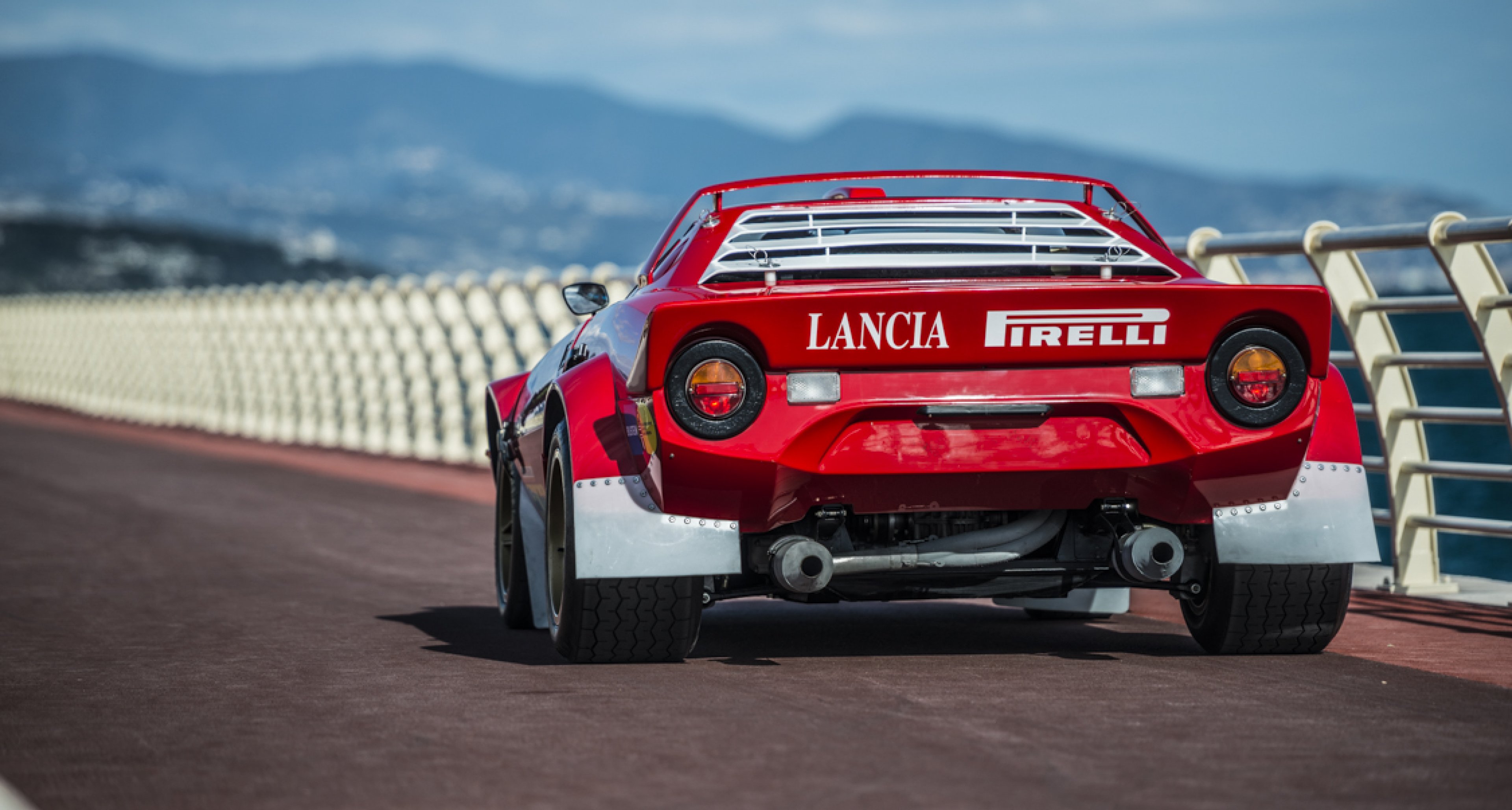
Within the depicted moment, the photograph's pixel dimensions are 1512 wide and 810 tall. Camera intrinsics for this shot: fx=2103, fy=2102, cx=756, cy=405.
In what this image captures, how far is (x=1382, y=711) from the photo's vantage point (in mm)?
5484

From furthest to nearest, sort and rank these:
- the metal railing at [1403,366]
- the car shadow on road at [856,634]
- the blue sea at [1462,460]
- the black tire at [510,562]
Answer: the blue sea at [1462,460] < the metal railing at [1403,366] < the black tire at [510,562] < the car shadow on road at [856,634]

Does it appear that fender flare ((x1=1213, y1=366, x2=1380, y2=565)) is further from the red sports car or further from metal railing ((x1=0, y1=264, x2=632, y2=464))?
metal railing ((x1=0, y1=264, x2=632, y2=464))

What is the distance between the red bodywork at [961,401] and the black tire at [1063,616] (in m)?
2.19

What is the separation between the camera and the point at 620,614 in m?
6.31

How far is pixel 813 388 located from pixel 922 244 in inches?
40.3

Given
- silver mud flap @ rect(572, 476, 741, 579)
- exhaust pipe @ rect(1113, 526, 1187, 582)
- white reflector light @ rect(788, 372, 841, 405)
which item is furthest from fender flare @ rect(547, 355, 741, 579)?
exhaust pipe @ rect(1113, 526, 1187, 582)

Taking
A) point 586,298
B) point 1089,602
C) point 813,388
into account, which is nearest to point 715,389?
point 813,388

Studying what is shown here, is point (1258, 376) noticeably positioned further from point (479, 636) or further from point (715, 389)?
point (479, 636)

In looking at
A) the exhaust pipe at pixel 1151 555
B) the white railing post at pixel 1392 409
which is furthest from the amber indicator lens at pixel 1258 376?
the white railing post at pixel 1392 409

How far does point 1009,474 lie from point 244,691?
2344 millimetres

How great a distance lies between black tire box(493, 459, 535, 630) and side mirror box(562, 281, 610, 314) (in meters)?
0.91

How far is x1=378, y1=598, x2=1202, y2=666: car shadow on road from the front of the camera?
6.98m

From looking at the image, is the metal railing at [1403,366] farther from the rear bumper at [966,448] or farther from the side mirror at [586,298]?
the side mirror at [586,298]

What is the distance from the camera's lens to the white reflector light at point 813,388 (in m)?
5.71
